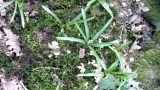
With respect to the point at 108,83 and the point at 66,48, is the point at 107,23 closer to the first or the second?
the point at 66,48

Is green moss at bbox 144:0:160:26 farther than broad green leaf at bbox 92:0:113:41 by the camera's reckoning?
Yes

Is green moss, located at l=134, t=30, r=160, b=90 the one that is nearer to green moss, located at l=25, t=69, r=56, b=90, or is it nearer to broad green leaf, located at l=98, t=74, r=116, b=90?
broad green leaf, located at l=98, t=74, r=116, b=90

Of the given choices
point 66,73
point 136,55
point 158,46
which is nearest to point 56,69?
point 66,73

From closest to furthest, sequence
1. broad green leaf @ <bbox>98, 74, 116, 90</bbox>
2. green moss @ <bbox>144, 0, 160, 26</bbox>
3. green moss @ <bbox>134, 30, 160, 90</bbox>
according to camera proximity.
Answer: broad green leaf @ <bbox>98, 74, 116, 90</bbox> < green moss @ <bbox>134, 30, 160, 90</bbox> < green moss @ <bbox>144, 0, 160, 26</bbox>

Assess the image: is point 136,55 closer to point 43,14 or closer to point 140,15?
point 140,15

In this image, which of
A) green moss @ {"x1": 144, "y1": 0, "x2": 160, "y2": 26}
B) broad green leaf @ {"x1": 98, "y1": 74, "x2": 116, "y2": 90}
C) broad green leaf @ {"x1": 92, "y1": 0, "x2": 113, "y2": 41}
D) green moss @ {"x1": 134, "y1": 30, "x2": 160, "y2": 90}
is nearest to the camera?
broad green leaf @ {"x1": 98, "y1": 74, "x2": 116, "y2": 90}

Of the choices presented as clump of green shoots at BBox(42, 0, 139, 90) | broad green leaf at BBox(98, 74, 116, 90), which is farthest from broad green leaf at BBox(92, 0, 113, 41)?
broad green leaf at BBox(98, 74, 116, 90)

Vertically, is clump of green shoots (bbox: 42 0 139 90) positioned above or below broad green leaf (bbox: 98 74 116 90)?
above

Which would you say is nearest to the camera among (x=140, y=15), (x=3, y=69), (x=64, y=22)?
(x=3, y=69)

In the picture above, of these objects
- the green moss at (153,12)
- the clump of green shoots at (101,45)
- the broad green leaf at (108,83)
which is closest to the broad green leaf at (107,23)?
the clump of green shoots at (101,45)
